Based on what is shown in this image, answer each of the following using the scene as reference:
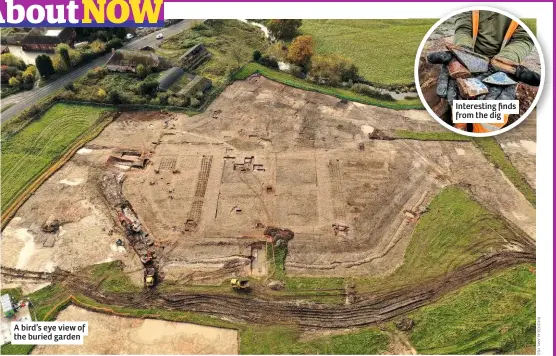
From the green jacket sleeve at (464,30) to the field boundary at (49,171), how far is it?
32210mm

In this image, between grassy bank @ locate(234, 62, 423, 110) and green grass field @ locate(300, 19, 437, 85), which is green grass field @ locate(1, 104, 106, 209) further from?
green grass field @ locate(300, 19, 437, 85)

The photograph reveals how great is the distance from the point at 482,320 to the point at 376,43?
36.4 meters

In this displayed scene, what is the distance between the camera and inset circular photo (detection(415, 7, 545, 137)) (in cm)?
2731

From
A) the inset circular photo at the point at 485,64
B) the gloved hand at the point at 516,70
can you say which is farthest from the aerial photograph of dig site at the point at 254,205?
the gloved hand at the point at 516,70

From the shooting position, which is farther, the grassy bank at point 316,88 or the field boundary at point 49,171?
the grassy bank at point 316,88

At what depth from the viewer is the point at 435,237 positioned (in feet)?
105

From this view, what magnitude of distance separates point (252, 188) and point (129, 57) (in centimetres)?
2331

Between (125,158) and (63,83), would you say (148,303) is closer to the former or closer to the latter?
(125,158)

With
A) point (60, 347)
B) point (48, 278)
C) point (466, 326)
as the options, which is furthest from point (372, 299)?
point (48, 278)

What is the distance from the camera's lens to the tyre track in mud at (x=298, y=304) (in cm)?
2775

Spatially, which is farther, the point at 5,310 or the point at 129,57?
the point at 129,57

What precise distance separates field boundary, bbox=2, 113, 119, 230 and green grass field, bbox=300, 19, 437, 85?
26935mm
